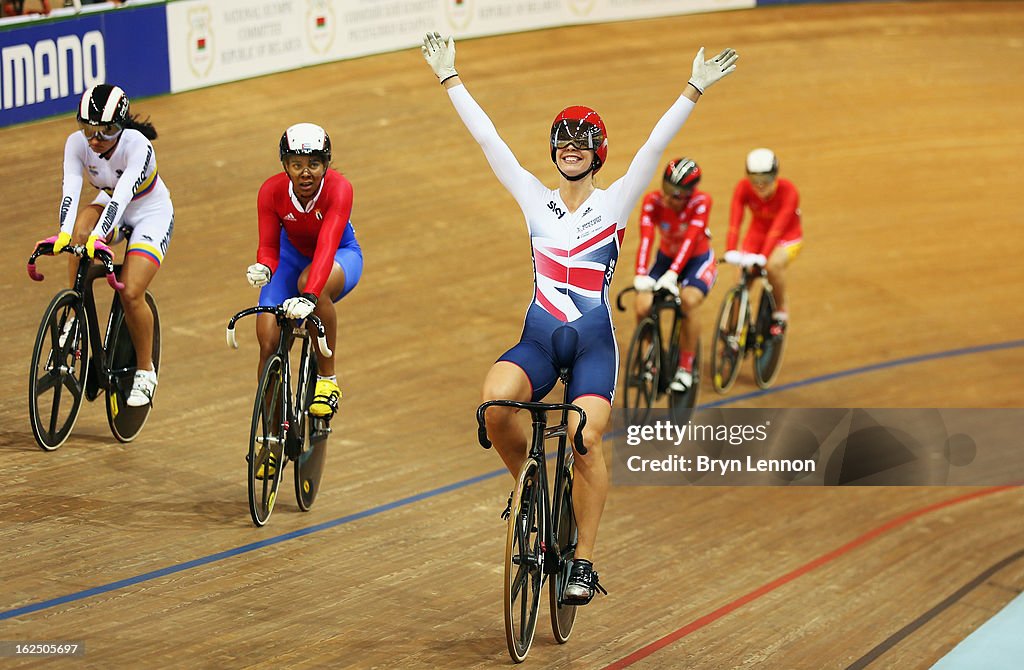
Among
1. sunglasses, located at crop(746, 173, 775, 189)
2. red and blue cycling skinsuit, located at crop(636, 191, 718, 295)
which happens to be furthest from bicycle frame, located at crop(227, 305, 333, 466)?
sunglasses, located at crop(746, 173, 775, 189)

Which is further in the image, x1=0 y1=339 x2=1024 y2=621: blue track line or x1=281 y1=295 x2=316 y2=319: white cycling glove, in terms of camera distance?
x1=281 y1=295 x2=316 y2=319: white cycling glove

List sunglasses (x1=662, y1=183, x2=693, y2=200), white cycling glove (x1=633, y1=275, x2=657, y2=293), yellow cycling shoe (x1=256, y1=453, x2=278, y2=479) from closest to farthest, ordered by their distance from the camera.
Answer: yellow cycling shoe (x1=256, y1=453, x2=278, y2=479), white cycling glove (x1=633, y1=275, x2=657, y2=293), sunglasses (x1=662, y1=183, x2=693, y2=200)

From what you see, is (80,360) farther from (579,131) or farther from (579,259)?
(579,131)

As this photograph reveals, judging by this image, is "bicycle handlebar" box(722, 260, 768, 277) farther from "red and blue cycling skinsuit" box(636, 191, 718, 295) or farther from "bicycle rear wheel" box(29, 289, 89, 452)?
"bicycle rear wheel" box(29, 289, 89, 452)

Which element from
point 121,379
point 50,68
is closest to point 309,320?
point 121,379

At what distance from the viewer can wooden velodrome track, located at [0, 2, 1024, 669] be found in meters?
5.07

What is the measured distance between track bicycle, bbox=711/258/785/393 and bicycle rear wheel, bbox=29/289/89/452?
4.23m

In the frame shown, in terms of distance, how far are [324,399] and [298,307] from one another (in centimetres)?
62

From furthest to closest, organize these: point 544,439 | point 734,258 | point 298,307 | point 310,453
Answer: point 734,258 < point 310,453 < point 298,307 < point 544,439

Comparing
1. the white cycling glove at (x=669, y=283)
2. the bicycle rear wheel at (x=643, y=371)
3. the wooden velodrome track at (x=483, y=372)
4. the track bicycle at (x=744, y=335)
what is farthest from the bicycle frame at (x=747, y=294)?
the white cycling glove at (x=669, y=283)

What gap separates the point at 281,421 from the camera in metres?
5.57

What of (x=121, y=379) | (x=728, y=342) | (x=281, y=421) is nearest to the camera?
(x=281, y=421)

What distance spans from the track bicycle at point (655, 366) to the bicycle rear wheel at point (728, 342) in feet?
2.08

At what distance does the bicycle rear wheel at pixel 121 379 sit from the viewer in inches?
249
